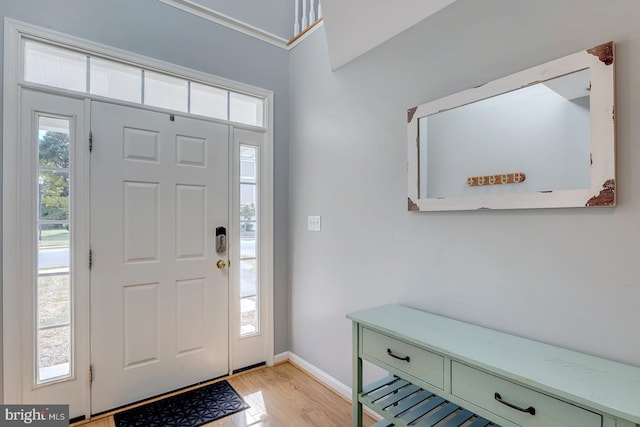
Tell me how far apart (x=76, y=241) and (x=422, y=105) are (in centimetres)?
214

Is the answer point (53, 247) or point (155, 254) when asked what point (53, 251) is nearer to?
point (53, 247)

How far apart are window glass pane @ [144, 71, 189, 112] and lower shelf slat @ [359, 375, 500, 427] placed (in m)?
2.19

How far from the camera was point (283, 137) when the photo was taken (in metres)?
2.79

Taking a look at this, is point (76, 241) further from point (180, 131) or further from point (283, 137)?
point (283, 137)

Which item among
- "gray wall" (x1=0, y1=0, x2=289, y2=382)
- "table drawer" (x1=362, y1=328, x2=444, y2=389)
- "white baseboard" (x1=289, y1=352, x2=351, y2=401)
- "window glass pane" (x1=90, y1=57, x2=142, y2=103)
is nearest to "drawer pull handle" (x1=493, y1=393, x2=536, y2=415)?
"table drawer" (x1=362, y1=328, x2=444, y2=389)

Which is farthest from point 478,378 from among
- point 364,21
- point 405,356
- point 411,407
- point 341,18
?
point 341,18

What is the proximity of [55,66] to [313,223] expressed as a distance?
A: 1.88 metres

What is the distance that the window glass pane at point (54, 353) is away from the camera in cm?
188

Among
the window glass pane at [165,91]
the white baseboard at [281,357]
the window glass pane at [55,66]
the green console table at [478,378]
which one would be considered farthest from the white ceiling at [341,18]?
the white baseboard at [281,357]

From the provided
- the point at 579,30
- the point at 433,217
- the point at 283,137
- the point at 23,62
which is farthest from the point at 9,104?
the point at 579,30

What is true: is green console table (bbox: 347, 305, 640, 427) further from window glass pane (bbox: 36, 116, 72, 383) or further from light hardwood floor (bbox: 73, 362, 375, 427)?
window glass pane (bbox: 36, 116, 72, 383)

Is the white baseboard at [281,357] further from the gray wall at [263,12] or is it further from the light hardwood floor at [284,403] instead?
the gray wall at [263,12]

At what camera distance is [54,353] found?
192 cm

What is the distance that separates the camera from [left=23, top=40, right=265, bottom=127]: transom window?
6.18ft
